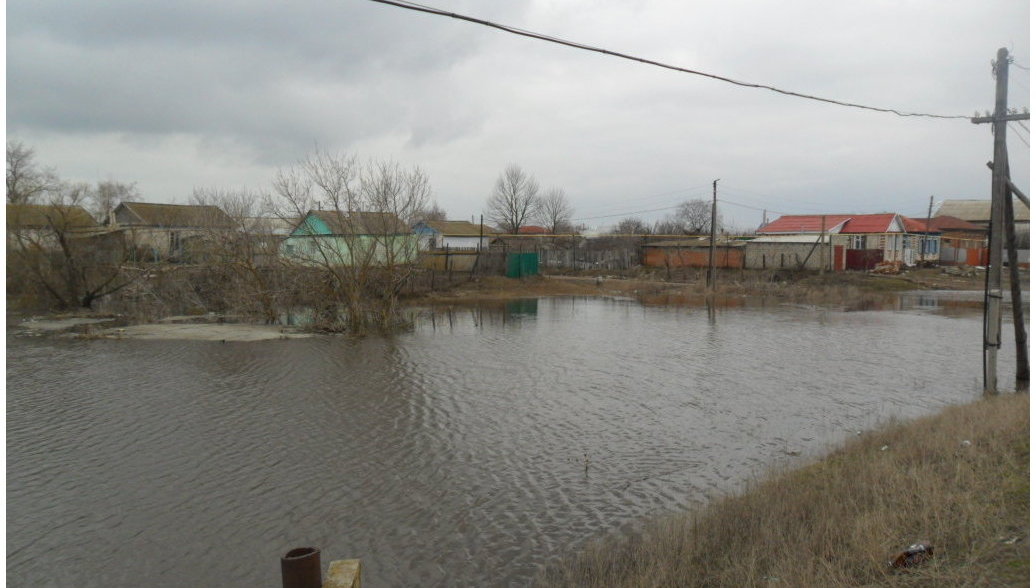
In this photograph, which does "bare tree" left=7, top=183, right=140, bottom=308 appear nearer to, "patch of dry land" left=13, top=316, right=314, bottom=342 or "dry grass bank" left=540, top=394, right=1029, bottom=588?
"patch of dry land" left=13, top=316, right=314, bottom=342

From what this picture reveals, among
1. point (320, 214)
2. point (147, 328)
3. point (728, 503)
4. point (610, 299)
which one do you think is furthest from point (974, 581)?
point (610, 299)

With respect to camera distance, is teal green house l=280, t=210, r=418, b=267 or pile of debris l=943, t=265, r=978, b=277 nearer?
teal green house l=280, t=210, r=418, b=267

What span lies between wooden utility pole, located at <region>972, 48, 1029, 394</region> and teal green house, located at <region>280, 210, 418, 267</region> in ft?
54.1

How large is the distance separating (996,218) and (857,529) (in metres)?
9.80

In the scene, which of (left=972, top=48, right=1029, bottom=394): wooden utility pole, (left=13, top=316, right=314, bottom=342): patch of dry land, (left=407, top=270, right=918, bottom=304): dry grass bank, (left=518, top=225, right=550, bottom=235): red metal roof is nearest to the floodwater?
(left=972, top=48, right=1029, bottom=394): wooden utility pole

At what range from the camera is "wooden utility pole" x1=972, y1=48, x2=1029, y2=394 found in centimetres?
1238

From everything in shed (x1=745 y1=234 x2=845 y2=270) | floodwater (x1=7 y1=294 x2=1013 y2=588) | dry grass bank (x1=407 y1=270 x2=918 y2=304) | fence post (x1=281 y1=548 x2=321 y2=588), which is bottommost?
floodwater (x1=7 y1=294 x2=1013 y2=588)

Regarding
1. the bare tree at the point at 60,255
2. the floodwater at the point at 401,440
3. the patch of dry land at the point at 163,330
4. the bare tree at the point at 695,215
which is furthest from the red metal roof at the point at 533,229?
the floodwater at the point at 401,440

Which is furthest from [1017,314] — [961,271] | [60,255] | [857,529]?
[961,271]

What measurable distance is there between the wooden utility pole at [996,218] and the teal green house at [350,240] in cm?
1648

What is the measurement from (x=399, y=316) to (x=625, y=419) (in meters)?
14.3

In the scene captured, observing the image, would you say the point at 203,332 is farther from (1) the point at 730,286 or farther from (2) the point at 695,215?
(2) the point at 695,215

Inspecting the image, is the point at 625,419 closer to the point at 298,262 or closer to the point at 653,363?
the point at 653,363

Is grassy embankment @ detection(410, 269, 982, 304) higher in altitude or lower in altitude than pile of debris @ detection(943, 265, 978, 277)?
lower
